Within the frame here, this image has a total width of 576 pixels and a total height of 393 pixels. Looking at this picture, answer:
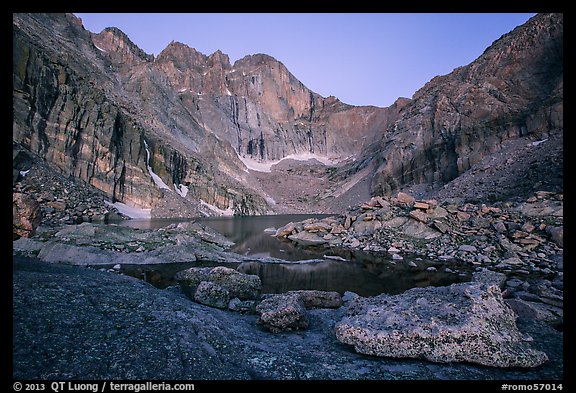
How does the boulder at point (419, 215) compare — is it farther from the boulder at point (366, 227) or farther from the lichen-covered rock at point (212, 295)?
the lichen-covered rock at point (212, 295)

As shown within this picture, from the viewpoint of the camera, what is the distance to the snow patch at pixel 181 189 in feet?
225

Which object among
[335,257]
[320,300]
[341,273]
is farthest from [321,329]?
[335,257]

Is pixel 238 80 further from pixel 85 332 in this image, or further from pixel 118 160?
pixel 85 332

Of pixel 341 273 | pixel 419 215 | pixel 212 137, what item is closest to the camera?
pixel 341 273

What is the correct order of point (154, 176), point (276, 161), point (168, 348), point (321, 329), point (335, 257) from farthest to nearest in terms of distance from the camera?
point (276, 161) < point (154, 176) < point (335, 257) < point (321, 329) < point (168, 348)

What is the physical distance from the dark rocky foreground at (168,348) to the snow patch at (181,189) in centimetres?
6461

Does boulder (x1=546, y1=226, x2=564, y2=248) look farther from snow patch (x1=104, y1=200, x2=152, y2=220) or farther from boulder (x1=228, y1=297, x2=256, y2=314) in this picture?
snow patch (x1=104, y1=200, x2=152, y2=220)

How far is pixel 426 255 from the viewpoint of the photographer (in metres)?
21.0

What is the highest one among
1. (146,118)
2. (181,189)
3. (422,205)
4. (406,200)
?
(146,118)

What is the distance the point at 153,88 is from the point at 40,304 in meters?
99.1

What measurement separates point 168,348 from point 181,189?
70.0 m

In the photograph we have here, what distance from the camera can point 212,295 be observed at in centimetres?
977

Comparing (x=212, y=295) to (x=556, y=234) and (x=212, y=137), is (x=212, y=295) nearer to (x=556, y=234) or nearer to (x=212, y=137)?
(x=556, y=234)

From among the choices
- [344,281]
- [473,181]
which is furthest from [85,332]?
[473,181]
